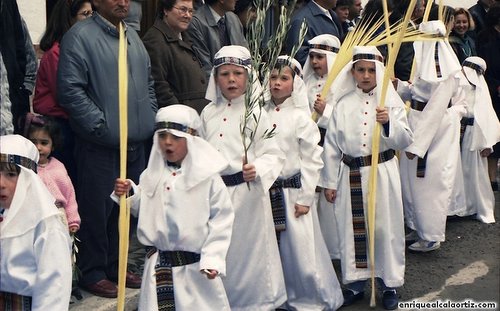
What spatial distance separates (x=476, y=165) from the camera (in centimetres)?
918

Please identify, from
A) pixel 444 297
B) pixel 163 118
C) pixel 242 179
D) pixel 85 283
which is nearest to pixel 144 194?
pixel 163 118

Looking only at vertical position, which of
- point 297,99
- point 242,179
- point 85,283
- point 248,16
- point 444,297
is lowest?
point 444,297

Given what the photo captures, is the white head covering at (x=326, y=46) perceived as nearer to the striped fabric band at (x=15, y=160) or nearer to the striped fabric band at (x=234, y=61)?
the striped fabric band at (x=234, y=61)

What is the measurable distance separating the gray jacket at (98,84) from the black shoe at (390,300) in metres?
2.02

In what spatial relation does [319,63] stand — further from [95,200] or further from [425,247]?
[95,200]

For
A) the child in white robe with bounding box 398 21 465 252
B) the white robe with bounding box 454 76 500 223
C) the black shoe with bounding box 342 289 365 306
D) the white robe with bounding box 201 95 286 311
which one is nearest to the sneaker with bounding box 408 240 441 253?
the child in white robe with bounding box 398 21 465 252

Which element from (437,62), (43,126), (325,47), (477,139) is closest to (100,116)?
(43,126)

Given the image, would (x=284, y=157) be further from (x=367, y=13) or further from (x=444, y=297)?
(x=367, y=13)

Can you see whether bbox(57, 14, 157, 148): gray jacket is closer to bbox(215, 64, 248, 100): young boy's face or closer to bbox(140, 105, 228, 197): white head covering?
bbox(215, 64, 248, 100): young boy's face

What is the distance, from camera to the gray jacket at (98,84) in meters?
6.19

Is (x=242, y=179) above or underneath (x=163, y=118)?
underneath

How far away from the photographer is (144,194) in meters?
5.47

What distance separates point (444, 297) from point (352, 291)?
0.70 m

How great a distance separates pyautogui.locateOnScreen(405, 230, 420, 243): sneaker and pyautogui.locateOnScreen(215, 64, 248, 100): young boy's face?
2831 millimetres
